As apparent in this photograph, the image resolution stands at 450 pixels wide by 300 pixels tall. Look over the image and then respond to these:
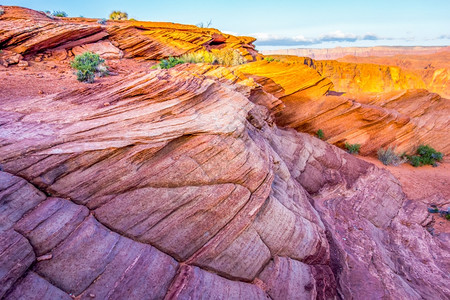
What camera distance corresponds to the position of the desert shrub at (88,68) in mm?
8914

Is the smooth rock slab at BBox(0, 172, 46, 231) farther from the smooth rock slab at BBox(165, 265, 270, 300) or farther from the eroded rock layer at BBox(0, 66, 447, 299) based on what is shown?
the smooth rock slab at BBox(165, 265, 270, 300)

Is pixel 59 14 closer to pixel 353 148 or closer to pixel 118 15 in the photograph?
pixel 118 15

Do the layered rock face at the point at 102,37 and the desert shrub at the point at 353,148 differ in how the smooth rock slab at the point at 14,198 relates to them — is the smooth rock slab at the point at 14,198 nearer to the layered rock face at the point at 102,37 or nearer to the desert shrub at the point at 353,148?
the layered rock face at the point at 102,37

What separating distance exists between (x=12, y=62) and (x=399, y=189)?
17441 mm

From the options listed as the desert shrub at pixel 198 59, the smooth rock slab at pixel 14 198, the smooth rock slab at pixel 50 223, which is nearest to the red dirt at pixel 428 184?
the desert shrub at pixel 198 59

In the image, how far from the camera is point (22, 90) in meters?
6.97

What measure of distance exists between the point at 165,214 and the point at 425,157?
16.5 meters

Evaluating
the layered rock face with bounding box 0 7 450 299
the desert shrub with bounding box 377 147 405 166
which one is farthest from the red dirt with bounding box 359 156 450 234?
the layered rock face with bounding box 0 7 450 299

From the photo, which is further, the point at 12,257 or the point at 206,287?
the point at 206,287

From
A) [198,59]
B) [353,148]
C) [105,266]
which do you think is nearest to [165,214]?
[105,266]

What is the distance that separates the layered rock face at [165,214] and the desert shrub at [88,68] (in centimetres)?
327

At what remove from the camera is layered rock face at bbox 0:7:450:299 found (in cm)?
343

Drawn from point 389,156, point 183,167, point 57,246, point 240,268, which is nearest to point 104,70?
point 183,167

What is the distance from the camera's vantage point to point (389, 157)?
45.1 ft
